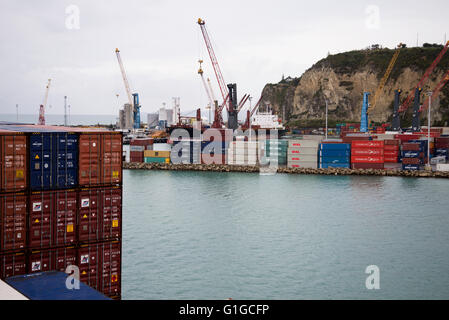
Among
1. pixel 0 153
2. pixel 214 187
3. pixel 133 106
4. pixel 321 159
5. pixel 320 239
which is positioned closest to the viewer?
pixel 0 153

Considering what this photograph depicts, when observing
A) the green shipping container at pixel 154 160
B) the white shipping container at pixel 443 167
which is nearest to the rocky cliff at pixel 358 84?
the white shipping container at pixel 443 167

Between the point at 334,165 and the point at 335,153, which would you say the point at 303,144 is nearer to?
the point at 335,153

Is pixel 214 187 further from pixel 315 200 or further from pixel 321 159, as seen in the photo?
pixel 321 159

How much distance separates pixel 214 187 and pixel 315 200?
1142 centimetres

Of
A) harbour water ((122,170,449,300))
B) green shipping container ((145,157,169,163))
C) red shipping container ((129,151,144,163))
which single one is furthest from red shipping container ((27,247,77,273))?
red shipping container ((129,151,144,163))

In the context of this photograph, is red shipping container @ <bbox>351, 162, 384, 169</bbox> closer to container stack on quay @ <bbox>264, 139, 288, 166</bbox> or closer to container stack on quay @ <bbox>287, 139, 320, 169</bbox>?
container stack on quay @ <bbox>287, 139, 320, 169</bbox>

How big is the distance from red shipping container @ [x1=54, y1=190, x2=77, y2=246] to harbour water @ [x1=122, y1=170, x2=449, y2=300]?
18.2 feet

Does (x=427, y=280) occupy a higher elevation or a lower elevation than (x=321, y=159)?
lower

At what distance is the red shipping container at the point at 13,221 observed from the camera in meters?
12.8

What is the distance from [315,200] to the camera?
3966 centimetres

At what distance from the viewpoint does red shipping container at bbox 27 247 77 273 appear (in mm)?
13102

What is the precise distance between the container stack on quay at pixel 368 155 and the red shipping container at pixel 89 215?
4639 centimetres

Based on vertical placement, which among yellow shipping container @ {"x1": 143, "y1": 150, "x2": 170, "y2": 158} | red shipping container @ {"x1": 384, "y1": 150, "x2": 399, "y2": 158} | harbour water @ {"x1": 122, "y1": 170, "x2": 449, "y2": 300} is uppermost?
red shipping container @ {"x1": 384, "y1": 150, "x2": 399, "y2": 158}
